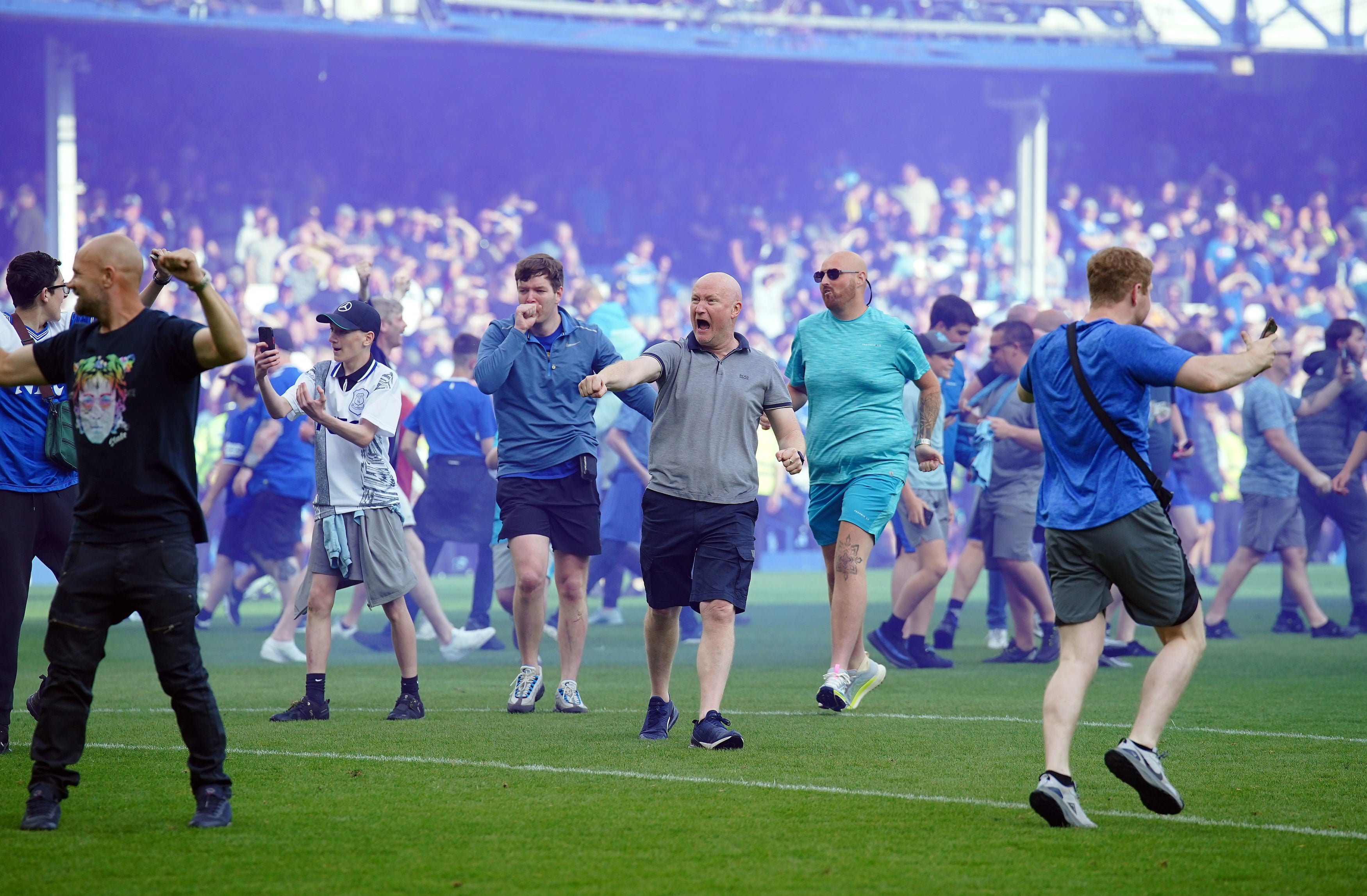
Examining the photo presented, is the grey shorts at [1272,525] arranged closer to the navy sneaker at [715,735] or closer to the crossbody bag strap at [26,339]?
the navy sneaker at [715,735]

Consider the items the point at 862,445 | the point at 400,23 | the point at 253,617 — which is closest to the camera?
the point at 862,445

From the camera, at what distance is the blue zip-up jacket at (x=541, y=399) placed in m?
8.01

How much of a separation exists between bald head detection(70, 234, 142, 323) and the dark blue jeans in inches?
29.1

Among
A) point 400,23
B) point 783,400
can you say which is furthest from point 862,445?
point 400,23

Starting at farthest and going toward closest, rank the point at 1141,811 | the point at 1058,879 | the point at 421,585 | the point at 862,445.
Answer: the point at 421,585
the point at 862,445
the point at 1141,811
the point at 1058,879

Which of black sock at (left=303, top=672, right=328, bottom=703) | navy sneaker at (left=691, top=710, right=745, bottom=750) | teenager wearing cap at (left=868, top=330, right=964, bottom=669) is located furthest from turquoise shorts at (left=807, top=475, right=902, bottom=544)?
black sock at (left=303, top=672, right=328, bottom=703)

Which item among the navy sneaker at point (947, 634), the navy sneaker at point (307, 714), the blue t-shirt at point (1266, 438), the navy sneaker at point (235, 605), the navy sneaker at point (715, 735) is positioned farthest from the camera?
the navy sneaker at point (235, 605)

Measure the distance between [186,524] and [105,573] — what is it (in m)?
0.28

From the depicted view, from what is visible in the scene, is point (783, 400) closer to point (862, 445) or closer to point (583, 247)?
point (862, 445)

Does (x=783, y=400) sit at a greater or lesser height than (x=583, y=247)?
lesser

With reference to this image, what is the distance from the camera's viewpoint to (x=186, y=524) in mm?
5004

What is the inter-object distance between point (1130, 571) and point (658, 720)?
2.61m

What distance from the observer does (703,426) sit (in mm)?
6988

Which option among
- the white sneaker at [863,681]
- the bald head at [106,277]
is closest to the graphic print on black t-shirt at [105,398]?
the bald head at [106,277]
